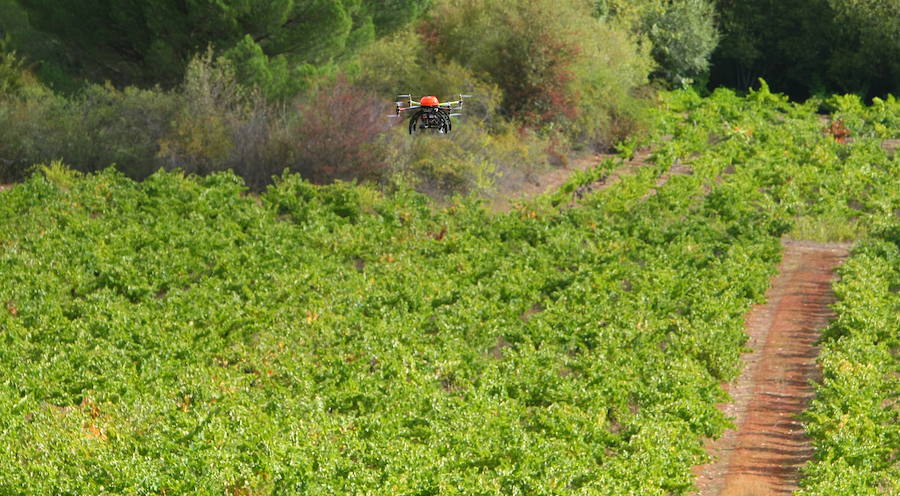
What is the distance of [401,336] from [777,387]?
517 cm

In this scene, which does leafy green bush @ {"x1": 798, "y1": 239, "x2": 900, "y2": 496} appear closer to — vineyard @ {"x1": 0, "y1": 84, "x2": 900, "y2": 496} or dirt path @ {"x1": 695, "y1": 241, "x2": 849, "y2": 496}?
vineyard @ {"x1": 0, "y1": 84, "x2": 900, "y2": 496}

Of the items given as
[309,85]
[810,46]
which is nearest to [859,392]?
[309,85]

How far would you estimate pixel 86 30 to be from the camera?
2727cm

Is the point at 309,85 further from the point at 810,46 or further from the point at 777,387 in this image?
the point at 810,46

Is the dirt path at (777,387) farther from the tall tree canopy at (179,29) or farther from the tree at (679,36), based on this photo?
the tree at (679,36)

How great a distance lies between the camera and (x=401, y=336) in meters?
16.8

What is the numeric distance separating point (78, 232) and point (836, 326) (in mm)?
11850

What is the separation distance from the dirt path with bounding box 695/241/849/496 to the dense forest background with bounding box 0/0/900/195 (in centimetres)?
740

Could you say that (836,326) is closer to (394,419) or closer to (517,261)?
(517,261)

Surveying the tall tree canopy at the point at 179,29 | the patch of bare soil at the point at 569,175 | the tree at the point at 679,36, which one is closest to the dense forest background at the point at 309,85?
the tall tree canopy at the point at 179,29

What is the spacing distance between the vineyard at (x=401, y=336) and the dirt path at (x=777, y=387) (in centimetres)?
41

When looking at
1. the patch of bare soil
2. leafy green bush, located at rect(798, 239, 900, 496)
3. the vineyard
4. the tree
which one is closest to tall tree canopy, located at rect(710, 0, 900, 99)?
the tree

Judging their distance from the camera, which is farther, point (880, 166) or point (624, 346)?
point (880, 166)

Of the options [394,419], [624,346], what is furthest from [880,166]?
[394,419]
